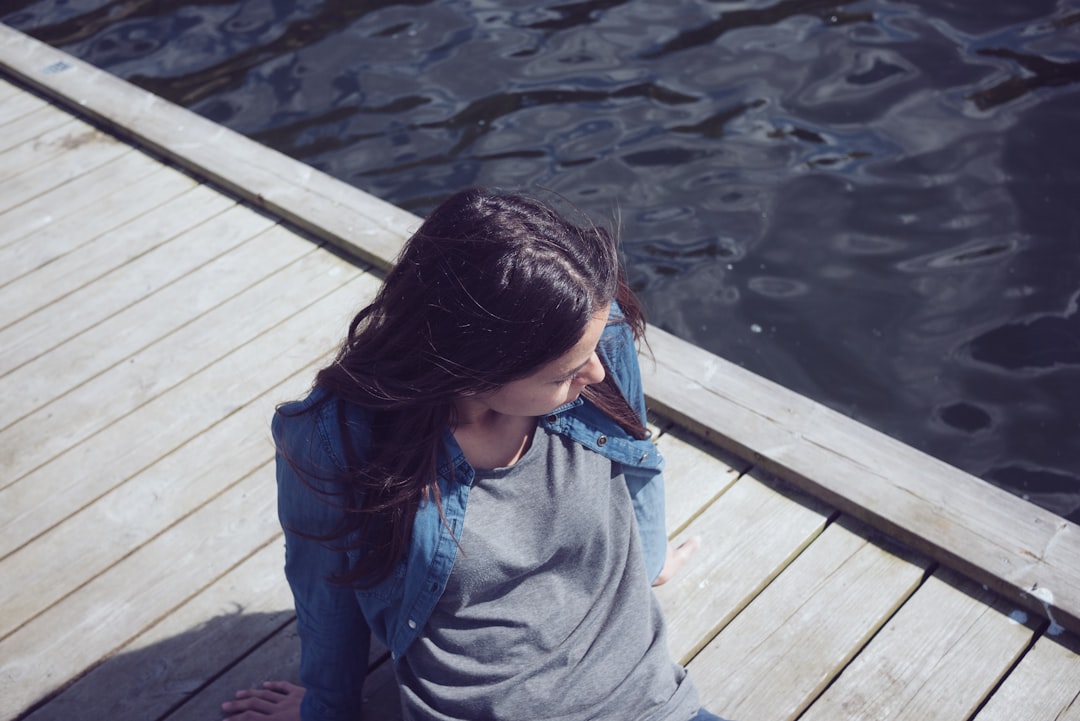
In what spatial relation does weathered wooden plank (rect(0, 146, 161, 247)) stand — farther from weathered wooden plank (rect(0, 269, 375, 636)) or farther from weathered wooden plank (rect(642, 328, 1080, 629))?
weathered wooden plank (rect(642, 328, 1080, 629))

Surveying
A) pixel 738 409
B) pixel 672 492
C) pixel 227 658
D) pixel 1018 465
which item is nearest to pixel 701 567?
pixel 672 492

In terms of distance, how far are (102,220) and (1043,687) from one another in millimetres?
3414

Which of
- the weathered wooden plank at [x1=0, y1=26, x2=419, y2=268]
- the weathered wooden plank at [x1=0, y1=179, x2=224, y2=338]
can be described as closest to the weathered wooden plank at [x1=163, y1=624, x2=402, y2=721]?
the weathered wooden plank at [x1=0, y1=26, x2=419, y2=268]

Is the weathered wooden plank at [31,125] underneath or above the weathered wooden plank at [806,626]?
above

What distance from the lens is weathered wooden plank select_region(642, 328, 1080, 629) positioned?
95.5 inches

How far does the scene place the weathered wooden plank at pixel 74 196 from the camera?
3.94 meters

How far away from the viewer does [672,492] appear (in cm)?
276

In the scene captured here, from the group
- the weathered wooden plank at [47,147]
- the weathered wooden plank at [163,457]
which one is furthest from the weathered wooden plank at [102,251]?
the weathered wooden plank at [163,457]

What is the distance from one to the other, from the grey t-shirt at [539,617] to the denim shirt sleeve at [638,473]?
0.20m

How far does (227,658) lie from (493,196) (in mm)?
1367

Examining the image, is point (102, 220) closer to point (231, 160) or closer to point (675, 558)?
point (231, 160)

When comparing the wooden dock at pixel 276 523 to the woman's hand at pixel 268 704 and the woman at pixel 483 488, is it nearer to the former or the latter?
the woman's hand at pixel 268 704

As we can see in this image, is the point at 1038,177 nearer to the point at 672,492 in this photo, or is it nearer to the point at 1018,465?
the point at 1018,465

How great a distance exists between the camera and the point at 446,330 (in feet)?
5.32
